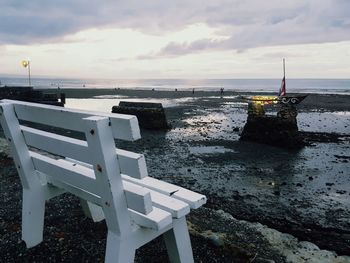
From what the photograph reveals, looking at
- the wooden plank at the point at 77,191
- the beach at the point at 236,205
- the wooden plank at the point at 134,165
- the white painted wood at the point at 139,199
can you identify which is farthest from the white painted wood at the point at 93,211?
the wooden plank at the point at 134,165

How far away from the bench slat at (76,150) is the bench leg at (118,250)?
0.57 meters

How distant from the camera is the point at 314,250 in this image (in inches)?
165

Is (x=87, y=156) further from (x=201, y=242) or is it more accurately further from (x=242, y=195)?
(x=242, y=195)

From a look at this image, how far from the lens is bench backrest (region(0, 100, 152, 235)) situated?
2086 mm

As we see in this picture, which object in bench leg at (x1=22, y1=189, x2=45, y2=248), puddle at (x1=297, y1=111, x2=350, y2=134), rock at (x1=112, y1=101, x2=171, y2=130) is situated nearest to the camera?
bench leg at (x1=22, y1=189, x2=45, y2=248)

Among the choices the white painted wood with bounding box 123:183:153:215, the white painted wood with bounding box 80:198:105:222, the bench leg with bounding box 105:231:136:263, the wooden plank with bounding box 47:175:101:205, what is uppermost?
the white painted wood with bounding box 123:183:153:215

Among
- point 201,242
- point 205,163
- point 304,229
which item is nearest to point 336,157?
point 205,163

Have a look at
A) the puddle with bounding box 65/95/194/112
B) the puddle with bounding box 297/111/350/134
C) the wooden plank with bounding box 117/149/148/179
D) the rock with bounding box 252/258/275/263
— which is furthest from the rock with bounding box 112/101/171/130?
the wooden plank with bounding box 117/149/148/179

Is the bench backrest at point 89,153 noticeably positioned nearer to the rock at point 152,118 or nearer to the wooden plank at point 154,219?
the wooden plank at point 154,219

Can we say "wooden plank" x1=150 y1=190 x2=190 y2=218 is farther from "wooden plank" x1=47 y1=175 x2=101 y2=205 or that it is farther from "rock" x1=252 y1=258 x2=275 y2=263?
"rock" x1=252 y1=258 x2=275 y2=263

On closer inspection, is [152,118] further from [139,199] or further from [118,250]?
[139,199]

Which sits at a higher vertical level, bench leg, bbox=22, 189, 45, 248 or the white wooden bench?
the white wooden bench

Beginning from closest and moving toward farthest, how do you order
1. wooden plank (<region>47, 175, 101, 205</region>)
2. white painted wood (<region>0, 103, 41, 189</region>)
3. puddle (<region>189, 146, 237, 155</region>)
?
wooden plank (<region>47, 175, 101, 205</region>) → white painted wood (<region>0, 103, 41, 189</region>) → puddle (<region>189, 146, 237, 155</region>)

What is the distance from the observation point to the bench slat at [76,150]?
6.88 ft
